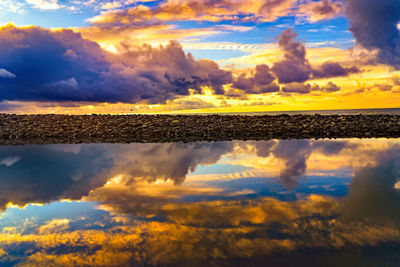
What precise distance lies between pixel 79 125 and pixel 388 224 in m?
27.3

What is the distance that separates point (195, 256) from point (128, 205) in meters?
2.51

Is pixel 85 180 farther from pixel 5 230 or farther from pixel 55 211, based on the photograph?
pixel 5 230

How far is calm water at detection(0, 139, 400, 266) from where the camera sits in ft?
12.8

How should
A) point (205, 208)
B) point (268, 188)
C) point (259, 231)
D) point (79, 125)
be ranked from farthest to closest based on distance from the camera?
1. point (79, 125)
2. point (268, 188)
3. point (205, 208)
4. point (259, 231)

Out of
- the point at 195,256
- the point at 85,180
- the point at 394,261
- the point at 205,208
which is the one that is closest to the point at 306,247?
the point at 394,261

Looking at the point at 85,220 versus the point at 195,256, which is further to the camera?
the point at 85,220

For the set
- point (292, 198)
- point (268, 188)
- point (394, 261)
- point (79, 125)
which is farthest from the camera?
point (79, 125)

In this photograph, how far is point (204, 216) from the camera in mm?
5184

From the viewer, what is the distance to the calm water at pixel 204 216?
3.89m

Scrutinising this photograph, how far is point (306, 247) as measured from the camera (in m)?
4.00

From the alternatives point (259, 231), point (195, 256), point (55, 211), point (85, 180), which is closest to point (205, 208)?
point (259, 231)

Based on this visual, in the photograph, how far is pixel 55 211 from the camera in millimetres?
5684

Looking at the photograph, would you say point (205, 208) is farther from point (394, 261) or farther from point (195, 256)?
point (394, 261)

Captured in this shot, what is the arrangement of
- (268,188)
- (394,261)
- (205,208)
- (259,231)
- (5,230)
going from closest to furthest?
(394,261)
(259,231)
(5,230)
(205,208)
(268,188)
